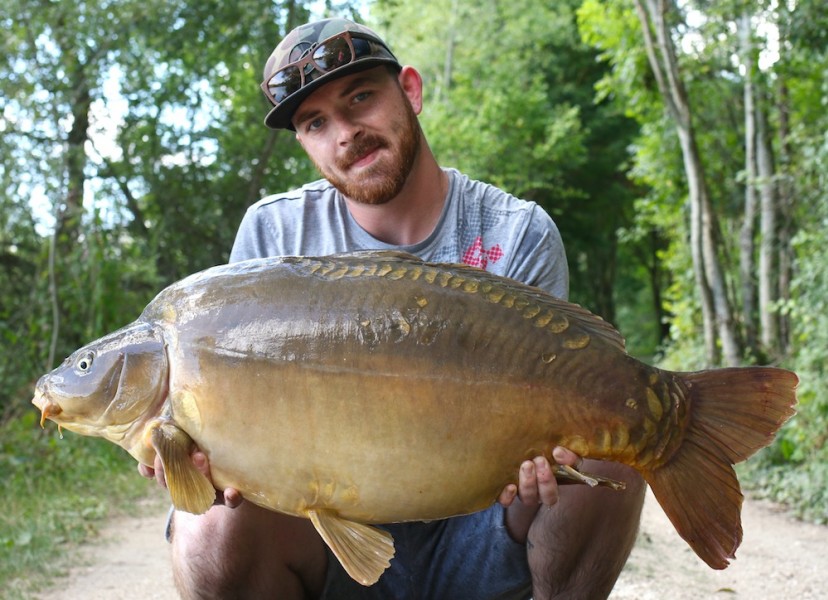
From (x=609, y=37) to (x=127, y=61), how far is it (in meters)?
4.73

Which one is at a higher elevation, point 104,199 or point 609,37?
point 609,37

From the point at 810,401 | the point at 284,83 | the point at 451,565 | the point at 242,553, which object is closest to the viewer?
the point at 242,553

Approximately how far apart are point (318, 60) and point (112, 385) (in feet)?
3.62

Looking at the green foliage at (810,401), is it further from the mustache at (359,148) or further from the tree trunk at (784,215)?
the mustache at (359,148)

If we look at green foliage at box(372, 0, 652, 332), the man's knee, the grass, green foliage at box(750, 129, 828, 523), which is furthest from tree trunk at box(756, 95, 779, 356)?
green foliage at box(372, 0, 652, 332)

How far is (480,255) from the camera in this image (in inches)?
104

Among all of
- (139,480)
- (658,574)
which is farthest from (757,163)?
(139,480)

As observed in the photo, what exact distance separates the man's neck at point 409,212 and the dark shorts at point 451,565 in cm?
83

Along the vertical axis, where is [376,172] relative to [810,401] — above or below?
above

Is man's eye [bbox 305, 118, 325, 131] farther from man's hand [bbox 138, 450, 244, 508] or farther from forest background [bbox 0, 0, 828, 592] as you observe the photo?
forest background [bbox 0, 0, 828, 592]

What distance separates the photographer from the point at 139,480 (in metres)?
5.67

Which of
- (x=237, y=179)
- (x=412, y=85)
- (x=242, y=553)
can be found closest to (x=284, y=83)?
(x=412, y=85)

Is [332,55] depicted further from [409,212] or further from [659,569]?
[659,569]

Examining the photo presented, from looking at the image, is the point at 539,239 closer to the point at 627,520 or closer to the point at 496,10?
the point at 627,520
